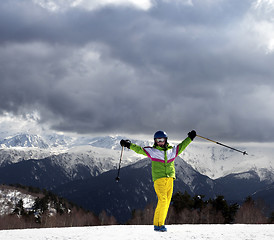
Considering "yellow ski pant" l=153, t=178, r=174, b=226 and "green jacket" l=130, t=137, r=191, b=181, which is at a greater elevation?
"green jacket" l=130, t=137, r=191, b=181

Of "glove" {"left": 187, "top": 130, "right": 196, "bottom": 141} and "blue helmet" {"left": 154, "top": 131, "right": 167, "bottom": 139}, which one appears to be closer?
"blue helmet" {"left": 154, "top": 131, "right": 167, "bottom": 139}

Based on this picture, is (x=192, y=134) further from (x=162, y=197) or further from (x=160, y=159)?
(x=162, y=197)

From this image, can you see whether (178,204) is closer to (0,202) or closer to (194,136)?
(194,136)

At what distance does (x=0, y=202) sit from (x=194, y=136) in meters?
169

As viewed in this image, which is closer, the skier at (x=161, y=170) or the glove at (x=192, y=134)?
the skier at (x=161, y=170)

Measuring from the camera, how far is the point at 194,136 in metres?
12.7

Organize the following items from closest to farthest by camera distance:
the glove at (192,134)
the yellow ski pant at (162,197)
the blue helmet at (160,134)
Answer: the yellow ski pant at (162,197) < the blue helmet at (160,134) < the glove at (192,134)

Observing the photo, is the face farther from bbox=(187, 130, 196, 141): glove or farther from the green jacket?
bbox=(187, 130, 196, 141): glove

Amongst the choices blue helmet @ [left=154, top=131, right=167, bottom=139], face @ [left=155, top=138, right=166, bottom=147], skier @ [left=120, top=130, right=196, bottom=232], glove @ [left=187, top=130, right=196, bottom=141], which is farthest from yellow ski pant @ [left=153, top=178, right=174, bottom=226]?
glove @ [left=187, top=130, right=196, bottom=141]

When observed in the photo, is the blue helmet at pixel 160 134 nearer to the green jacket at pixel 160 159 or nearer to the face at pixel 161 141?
the face at pixel 161 141

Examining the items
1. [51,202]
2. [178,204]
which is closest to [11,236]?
[178,204]

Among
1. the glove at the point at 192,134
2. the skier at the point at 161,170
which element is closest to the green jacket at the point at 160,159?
the skier at the point at 161,170

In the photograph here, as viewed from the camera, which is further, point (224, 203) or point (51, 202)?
point (51, 202)

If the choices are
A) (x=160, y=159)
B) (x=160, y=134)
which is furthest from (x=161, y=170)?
(x=160, y=134)
